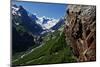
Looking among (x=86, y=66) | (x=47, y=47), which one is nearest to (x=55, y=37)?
(x=47, y=47)

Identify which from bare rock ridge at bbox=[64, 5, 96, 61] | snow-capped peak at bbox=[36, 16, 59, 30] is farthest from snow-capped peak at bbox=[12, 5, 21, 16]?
bare rock ridge at bbox=[64, 5, 96, 61]

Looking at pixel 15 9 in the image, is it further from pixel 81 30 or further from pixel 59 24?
pixel 81 30

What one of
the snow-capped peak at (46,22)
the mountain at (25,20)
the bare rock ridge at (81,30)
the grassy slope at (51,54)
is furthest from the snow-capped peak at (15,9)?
the bare rock ridge at (81,30)

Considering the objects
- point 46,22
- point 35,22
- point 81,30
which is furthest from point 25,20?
point 81,30

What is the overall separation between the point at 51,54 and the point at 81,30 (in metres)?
0.51

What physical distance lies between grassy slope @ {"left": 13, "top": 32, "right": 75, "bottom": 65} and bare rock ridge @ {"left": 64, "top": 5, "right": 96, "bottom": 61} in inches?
3.5

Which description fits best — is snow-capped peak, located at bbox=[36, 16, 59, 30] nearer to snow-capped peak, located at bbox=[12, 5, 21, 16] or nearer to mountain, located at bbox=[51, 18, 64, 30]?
mountain, located at bbox=[51, 18, 64, 30]

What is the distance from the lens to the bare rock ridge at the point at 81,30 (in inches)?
111

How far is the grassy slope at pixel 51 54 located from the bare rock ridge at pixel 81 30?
0.29ft

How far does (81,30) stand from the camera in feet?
9.46

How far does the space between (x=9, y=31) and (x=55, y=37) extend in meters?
0.58

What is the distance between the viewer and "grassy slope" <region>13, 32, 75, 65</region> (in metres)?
2.63

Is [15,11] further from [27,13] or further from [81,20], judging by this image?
[81,20]

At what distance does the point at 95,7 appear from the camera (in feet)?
9.77
